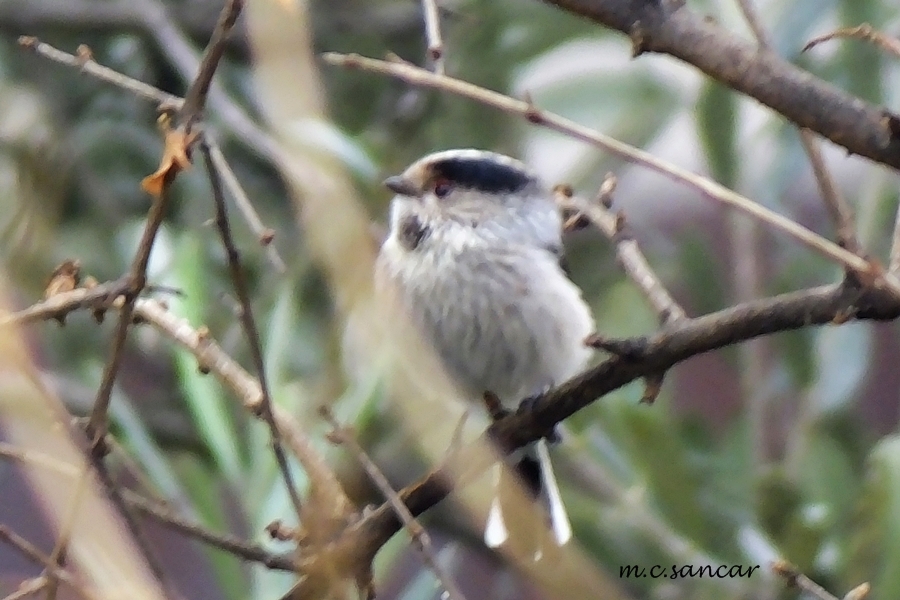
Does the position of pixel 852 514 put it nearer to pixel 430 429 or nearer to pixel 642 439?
pixel 642 439

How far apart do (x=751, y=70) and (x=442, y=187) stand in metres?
0.86

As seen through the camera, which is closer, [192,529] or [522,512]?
[192,529]

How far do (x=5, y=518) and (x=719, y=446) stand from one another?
1.46m

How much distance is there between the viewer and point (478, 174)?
1667mm

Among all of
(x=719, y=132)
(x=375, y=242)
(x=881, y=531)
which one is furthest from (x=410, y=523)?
(x=719, y=132)

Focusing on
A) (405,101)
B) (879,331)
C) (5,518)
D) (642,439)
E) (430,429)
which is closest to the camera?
(430,429)

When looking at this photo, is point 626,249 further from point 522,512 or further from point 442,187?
point 522,512

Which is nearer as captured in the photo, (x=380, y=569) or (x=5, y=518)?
(x=380, y=569)

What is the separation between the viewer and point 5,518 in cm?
237

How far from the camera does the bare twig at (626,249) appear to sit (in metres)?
1.13

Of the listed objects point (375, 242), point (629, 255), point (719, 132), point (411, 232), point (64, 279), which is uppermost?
point (719, 132)

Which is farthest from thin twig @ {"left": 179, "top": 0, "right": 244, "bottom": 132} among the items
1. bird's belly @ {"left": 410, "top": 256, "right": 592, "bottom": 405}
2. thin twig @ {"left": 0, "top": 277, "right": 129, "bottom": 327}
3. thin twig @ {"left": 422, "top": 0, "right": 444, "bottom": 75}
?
bird's belly @ {"left": 410, "top": 256, "right": 592, "bottom": 405}

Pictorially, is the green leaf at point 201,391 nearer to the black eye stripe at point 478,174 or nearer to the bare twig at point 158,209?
the black eye stripe at point 478,174

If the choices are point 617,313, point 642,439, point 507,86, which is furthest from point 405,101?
point 642,439
